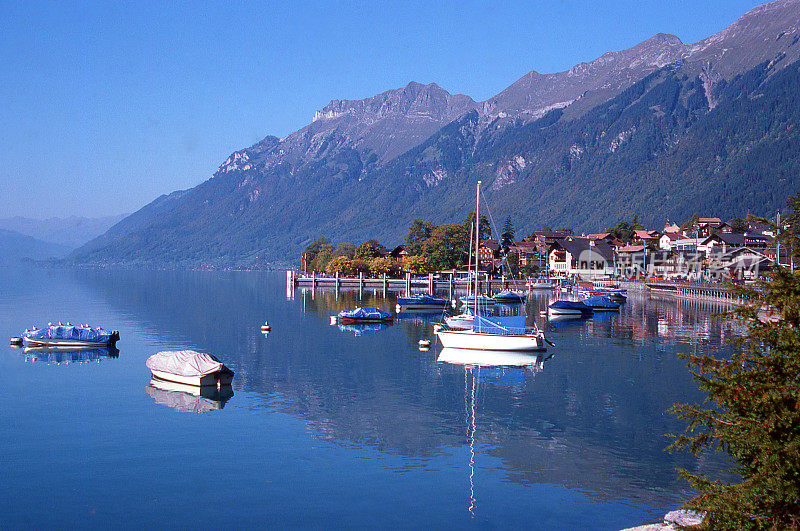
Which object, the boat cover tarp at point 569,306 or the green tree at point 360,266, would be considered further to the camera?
the green tree at point 360,266

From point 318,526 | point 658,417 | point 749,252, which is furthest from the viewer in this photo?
point 749,252

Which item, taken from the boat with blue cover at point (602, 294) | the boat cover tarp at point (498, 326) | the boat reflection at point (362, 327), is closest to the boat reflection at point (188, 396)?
the boat cover tarp at point (498, 326)

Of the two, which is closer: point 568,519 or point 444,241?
point 568,519

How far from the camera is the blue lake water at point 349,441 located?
86.0 feet

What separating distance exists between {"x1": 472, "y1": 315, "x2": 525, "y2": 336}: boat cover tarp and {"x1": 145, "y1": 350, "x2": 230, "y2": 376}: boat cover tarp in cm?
2341

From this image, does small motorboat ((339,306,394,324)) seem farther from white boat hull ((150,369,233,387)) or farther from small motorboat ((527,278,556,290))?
small motorboat ((527,278,556,290))

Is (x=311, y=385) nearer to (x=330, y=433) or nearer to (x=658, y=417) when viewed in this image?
(x=330, y=433)

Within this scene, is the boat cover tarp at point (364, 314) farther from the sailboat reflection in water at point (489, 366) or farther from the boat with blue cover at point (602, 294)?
the boat with blue cover at point (602, 294)

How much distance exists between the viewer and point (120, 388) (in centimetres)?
4772

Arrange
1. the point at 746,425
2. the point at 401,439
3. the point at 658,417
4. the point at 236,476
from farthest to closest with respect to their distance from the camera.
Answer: the point at 658,417
the point at 401,439
the point at 236,476
the point at 746,425

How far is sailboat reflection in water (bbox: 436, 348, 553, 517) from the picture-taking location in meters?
47.8

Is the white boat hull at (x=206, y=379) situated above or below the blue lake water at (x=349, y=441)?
above

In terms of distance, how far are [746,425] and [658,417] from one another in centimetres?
2435

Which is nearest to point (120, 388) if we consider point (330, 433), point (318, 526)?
point (330, 433)
